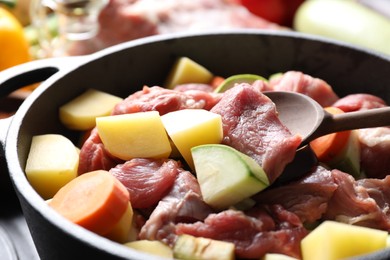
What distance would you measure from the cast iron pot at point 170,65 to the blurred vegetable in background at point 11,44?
892 millimetres

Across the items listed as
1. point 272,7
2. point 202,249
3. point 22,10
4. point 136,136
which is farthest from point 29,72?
point 272,7

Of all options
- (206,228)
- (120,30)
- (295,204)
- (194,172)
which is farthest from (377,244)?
(120,30)

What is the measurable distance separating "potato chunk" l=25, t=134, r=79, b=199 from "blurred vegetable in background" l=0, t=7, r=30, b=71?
3.69ft

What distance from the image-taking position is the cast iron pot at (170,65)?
5.77 ft

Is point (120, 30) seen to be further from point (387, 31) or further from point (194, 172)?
point (194, 172)

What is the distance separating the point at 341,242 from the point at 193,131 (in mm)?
452

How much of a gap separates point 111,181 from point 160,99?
373 millimetres

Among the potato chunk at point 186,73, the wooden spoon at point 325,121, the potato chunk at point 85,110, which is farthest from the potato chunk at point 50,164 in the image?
the wooden spoon at point 325,121

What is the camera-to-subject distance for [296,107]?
170 centimetres

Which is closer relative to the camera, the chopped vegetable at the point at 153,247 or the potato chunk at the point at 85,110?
the chopped vegetable at the point at 153,247

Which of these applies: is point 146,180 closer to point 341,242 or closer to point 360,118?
point 341,242

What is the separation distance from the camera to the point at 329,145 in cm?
169

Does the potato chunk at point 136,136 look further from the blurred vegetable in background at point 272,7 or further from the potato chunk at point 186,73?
the blurred vegetable in background at point 272,7

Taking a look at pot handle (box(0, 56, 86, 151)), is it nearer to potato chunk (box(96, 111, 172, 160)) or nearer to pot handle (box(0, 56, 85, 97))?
pot handle (box(0, 56, 85, 97))
